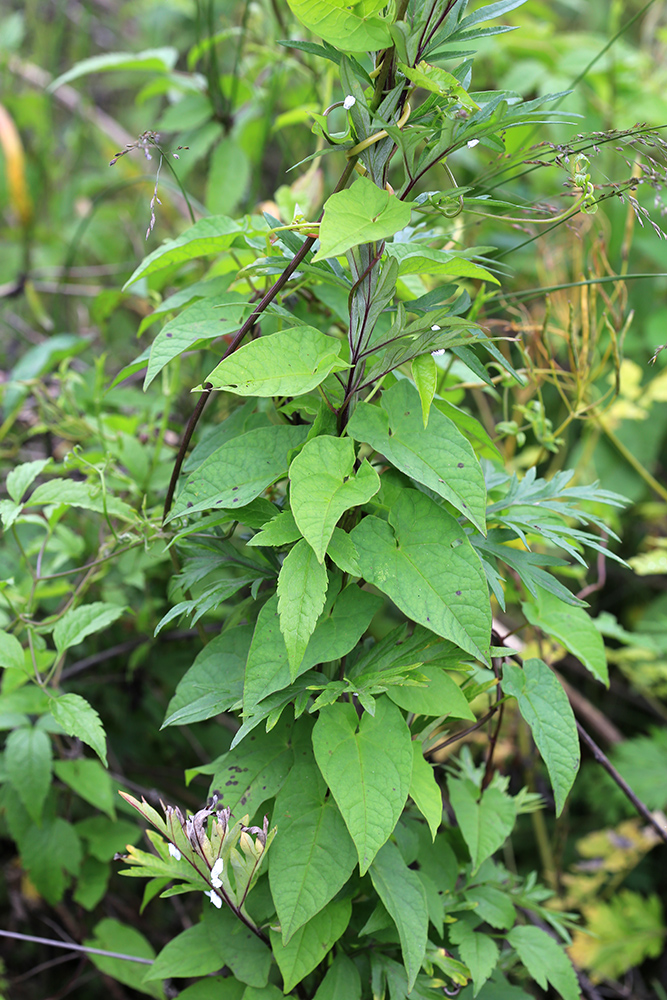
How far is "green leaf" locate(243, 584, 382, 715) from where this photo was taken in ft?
2.05

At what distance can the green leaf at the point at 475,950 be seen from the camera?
0.72 meters

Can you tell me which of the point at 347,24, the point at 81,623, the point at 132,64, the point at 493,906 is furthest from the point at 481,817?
the point at 132,64

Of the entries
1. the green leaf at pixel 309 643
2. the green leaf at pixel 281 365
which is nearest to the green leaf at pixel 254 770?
the green leaf at pixel 309 643

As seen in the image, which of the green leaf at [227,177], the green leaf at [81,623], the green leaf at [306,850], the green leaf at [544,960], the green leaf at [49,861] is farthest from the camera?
the green leaf at [227,177]

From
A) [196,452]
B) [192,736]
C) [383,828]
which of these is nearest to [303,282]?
[196,452]

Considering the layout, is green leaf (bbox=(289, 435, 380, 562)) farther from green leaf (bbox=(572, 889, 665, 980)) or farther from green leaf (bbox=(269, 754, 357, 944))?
green leaf (bbox=(572, 889, 665, 980))

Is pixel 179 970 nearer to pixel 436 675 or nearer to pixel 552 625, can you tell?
pixel 436 675

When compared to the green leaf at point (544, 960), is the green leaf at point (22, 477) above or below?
above

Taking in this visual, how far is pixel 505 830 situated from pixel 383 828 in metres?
0.27

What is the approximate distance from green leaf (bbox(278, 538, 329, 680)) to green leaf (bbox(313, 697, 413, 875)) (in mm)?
100

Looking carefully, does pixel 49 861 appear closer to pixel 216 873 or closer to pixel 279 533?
pixel 216 873

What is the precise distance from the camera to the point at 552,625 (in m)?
0.81

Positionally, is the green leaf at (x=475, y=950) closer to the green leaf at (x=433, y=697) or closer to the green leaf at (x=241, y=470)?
the green leaf at (x=433, y=697)

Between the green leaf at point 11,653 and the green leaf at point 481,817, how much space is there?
0.54 m
